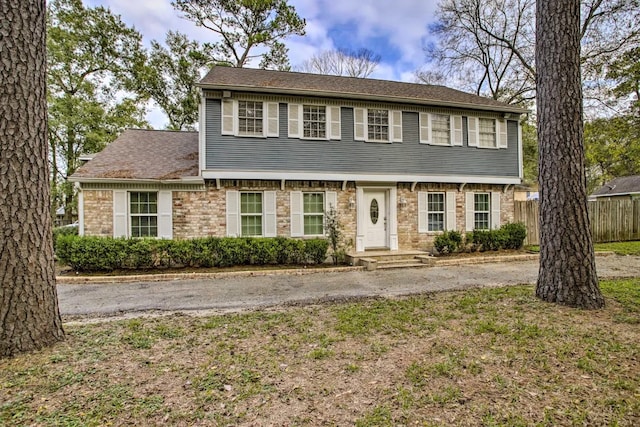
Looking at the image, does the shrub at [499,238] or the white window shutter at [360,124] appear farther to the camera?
the shrub at [499,238]

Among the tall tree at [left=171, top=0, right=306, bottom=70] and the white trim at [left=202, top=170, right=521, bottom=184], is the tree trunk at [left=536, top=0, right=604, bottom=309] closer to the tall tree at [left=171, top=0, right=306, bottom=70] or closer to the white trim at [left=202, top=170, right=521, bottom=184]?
the white trim at [left=202, top=170, right=521, bottom=184]

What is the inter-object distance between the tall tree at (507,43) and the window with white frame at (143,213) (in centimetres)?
1811

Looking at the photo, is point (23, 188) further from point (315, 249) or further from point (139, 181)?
point (315, 249)

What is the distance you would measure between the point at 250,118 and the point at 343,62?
1553 centimetres

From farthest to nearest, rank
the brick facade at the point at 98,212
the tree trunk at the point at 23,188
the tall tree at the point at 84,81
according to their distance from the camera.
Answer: the tall tree at the point at 84,81 < the brick facade at the point at 98,212 < the tree trunk at the point at 23,188

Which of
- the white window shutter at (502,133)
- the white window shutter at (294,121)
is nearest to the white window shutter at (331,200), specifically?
the white window shutter at (294,121)

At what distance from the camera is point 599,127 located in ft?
47.1

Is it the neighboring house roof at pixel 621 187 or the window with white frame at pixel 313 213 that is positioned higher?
the neighboring house roof at pixel 621 187

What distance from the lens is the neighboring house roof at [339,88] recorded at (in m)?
9.69

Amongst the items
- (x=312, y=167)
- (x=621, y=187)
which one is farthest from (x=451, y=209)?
(x=621, y=187)

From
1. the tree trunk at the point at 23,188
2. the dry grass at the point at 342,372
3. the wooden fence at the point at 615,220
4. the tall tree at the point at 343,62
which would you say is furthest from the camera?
the tall tree at the point at 343,62

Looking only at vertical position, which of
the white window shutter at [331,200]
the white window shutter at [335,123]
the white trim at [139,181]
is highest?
the white window shutter at [335,123]

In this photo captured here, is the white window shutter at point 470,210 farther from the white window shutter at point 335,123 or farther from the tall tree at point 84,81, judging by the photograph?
the tall tree at point 84,81

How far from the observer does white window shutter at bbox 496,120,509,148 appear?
467 inches
